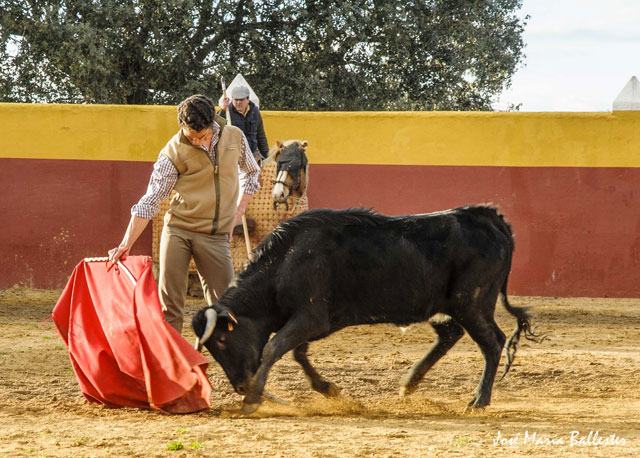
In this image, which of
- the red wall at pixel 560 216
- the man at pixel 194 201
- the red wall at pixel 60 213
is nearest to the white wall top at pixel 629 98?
the red wall at pixel 560 216

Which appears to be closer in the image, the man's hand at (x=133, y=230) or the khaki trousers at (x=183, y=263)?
the man's hand at (x=133, y=230)

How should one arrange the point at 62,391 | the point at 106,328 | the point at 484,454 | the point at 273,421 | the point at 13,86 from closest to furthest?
the point at 484,454 < the point at 273,421 < the point at 106,328 < the point at 62,391 < the point at 13,86

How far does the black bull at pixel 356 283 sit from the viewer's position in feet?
15.8

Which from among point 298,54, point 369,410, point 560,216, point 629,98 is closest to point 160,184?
point 369,410

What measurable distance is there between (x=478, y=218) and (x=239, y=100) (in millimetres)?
4123

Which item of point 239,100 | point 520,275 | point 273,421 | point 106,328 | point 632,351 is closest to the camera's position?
point 273,421

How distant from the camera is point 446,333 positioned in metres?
5.47

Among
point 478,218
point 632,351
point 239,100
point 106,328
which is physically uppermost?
point 239,100

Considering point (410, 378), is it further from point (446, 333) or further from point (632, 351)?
point (632, 351)

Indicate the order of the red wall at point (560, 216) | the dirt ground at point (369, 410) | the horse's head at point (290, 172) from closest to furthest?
the dirt ground at point (369, 410), the horse's head at point (290, 172), the red wall at point (560, 216)

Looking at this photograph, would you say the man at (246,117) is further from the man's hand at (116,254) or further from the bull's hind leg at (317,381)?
the bull's hind leg at (317,381)

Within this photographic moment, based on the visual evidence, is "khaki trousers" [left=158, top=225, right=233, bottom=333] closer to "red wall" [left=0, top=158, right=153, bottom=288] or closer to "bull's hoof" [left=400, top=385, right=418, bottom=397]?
"bull's hoof" [left=400, top=385, right=418, bottom=397]

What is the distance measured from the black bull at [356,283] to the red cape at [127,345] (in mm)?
219

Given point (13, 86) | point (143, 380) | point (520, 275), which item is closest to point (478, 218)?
point (143, 380)
